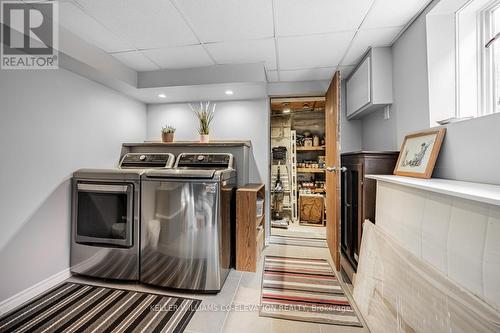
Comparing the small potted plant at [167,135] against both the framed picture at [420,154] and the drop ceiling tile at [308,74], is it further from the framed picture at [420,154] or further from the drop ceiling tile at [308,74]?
the framed picture at [420,154]

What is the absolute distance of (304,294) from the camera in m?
1.87

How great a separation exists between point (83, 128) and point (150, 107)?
123 cm

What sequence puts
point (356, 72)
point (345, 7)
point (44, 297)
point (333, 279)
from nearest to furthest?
point (345, 7) < point (44, 297) < point (333, 279) < point (356, 72)

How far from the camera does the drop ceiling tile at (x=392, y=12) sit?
1532mm

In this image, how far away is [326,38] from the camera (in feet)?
6.46

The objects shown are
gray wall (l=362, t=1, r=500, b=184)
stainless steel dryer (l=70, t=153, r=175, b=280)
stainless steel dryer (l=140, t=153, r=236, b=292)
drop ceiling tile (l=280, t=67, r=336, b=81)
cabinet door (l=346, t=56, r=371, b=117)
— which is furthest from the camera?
drop ceiling tile (l=280, t=67, r=336, b=81)

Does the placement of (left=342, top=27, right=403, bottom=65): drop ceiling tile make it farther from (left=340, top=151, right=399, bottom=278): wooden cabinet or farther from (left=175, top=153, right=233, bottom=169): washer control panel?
(left=175, top=153, right=233, bottom=169): washer control panel

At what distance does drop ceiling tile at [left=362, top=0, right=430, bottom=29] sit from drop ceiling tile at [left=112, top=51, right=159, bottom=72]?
7.34ft

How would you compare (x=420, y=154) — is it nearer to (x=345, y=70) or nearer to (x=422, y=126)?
(x=422, y=126)

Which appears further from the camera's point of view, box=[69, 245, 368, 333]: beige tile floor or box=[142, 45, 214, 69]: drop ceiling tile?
box=[142, 45, 214, 69]: drop ceiling tile

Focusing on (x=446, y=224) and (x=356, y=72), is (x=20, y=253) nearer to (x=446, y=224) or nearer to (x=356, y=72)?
(x=446, y=224)

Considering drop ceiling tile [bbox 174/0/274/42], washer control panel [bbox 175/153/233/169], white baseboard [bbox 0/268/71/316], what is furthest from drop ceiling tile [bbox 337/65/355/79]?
white baseboard [bbox 0/268/71/316]

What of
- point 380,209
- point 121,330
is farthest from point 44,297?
point 380,209

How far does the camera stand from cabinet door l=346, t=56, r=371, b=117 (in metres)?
2.23
